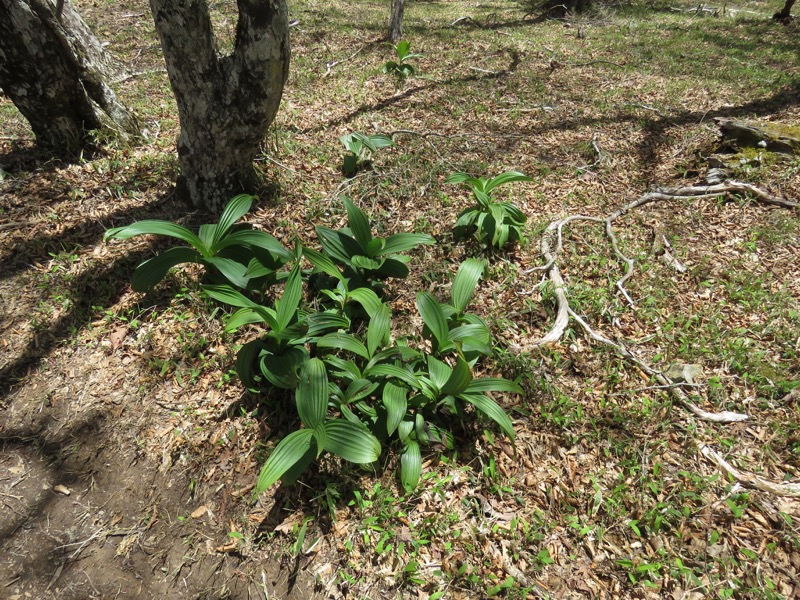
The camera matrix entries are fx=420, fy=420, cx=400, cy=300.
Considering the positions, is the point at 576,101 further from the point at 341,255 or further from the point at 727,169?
the point at 341,255

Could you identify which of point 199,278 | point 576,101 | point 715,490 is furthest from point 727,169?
point 199,278

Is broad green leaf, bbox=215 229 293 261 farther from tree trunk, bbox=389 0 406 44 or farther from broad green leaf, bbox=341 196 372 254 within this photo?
tree trunk, bbox=389 0 406 44

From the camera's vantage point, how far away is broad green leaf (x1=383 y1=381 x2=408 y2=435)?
8.88 feet

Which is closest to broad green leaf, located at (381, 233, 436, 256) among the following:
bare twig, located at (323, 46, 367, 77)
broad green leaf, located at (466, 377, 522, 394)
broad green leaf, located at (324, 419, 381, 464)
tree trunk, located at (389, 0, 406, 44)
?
broad green leaf, located at (466, 377, 522, 394)

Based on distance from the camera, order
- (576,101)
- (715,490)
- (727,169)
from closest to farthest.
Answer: (715,490), (727,169), (576,101)

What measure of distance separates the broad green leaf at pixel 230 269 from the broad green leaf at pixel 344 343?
96 cm

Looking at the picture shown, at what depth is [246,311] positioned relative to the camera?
3.16 metres

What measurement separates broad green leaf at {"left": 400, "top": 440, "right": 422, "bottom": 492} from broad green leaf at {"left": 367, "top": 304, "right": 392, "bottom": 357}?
719mm

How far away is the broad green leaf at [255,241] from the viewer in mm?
3531

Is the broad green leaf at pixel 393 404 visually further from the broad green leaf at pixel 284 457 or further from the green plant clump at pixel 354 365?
the broad green leaf at pixel 284 457

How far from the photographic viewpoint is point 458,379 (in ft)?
9.29

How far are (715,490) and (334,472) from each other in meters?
→ 2.53

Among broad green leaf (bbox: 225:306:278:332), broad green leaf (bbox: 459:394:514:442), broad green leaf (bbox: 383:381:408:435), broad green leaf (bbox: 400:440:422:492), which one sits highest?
broad green leaf (bbox: 225:306:278:332)

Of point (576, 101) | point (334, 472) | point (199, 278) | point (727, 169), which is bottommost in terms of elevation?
point (334, 472)
